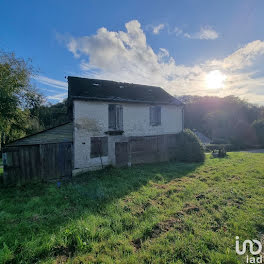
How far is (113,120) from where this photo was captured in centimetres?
973

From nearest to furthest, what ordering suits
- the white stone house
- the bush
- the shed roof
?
the shed roof
the white stone house
the bush

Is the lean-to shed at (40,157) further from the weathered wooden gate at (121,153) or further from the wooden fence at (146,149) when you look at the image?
the wooden fence at (146,149)

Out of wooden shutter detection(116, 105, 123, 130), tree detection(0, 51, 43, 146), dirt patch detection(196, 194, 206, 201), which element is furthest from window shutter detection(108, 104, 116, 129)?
dirt patch detection(196, 194, 206, 201)

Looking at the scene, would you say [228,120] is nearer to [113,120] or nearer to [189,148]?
[189,148]

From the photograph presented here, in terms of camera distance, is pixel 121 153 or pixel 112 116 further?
pixel 121 153

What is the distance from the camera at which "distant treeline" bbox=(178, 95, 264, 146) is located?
30531 millimetres

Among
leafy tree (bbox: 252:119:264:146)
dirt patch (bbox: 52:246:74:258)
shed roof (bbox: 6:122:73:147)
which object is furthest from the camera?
leafy tree (bbox: 252:119:264:146)

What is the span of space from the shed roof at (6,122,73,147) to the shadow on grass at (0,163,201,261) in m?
2.27

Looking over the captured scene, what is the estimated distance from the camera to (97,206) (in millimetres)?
4723

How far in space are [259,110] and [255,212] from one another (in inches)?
1810

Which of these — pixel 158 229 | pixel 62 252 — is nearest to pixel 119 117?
pixel 158 229

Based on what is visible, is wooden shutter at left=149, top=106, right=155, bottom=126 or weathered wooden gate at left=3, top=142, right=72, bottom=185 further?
wooden shutter at left=149, top=106, right=155, bottom=126

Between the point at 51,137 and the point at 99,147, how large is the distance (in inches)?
A: 114

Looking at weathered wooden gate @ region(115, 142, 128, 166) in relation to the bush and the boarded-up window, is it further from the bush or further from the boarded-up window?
the bush
